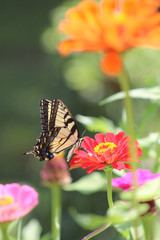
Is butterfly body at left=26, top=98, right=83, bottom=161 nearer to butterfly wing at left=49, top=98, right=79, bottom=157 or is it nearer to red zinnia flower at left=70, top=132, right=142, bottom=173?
butterfly wing at left=49, top=98, right=79, bottom=157

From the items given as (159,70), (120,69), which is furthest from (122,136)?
(159,70)

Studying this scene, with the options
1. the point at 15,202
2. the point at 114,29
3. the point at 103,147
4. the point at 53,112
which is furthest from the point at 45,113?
the point at 114,29

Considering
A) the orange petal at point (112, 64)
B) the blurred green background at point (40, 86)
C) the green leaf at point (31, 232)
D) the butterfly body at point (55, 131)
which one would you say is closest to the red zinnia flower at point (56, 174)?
the butterfly body at point (55, 131)

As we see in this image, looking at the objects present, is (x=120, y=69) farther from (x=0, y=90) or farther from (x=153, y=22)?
(x=0, y=90)

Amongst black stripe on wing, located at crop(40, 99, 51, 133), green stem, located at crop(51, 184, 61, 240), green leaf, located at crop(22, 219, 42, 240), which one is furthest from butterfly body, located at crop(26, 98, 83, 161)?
green leaf, located at crop(22, 219, 42, 240)

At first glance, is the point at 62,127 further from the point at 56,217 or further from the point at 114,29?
the point at 114,29

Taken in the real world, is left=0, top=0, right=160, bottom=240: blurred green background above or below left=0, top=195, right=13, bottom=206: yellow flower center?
above
